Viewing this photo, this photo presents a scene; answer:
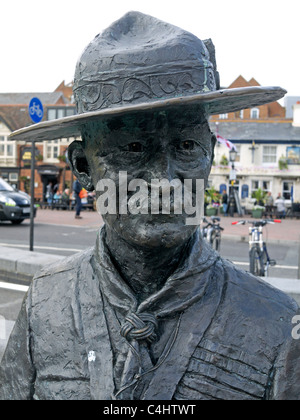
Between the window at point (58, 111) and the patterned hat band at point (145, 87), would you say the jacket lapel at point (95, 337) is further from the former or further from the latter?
the window at point (58, 111)

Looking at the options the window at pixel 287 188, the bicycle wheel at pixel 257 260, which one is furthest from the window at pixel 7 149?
the bicycle wheel at pixel 257 260

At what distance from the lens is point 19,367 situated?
144cm

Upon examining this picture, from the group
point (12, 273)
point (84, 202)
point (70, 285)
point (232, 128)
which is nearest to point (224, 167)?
point (232, 128)

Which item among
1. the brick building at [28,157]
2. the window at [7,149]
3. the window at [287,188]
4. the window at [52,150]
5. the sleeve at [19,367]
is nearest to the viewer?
the sleeve at [19,367]

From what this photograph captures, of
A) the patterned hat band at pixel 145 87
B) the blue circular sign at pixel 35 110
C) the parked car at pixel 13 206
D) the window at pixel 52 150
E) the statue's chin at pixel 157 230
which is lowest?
the parked car at pixel 13 206

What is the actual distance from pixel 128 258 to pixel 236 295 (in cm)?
35

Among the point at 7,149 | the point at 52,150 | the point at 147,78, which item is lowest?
the point at 147,78

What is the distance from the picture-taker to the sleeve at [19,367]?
1.42 m

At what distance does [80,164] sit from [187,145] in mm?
402

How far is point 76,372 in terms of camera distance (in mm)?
1304

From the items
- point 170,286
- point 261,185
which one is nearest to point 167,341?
point 170,286

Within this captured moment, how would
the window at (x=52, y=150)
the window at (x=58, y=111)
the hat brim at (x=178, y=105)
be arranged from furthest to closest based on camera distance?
the window at (x=52, y=150) < the window at (x=58, y=111) < the hat brim at (x=178, y=105)

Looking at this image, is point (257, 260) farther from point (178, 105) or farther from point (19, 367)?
point (178, 105)

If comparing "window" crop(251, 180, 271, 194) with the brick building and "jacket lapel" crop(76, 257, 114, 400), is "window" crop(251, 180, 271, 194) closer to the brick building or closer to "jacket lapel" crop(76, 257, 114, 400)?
the brick building
